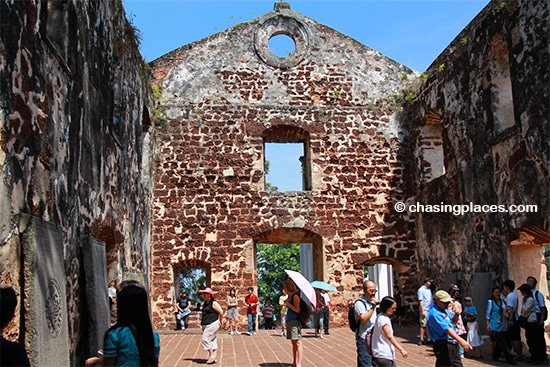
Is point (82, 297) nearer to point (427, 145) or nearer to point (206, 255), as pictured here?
point (206, 255)

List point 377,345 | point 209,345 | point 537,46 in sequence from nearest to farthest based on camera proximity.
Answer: point 377,345 → point 209,345 → point 537,46

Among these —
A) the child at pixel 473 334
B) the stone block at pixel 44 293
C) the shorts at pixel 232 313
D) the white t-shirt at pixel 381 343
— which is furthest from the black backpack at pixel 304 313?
the shorts at pixel 232 313

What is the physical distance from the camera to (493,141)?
1148 centimetres

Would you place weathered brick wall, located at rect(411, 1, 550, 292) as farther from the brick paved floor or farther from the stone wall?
the stone wall

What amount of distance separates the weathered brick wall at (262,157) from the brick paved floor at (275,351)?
66.1 inches

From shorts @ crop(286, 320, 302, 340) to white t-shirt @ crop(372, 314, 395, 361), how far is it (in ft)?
7.67

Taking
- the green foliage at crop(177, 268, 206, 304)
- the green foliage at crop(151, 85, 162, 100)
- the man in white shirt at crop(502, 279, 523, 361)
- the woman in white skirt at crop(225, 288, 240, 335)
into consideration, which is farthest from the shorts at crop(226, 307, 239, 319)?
the green foliage at crop(177, 268, 206, 304)

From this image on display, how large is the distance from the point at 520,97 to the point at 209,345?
21.6ft

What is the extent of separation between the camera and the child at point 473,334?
32.0ft

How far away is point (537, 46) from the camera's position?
1000 cm

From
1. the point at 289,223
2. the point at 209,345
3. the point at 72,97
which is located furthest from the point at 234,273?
the point at 72,97

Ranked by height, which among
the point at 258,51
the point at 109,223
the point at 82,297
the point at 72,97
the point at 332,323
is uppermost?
the point at 258,51

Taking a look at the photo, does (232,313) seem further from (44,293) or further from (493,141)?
(44,293)

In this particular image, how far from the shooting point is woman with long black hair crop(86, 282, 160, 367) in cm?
367
